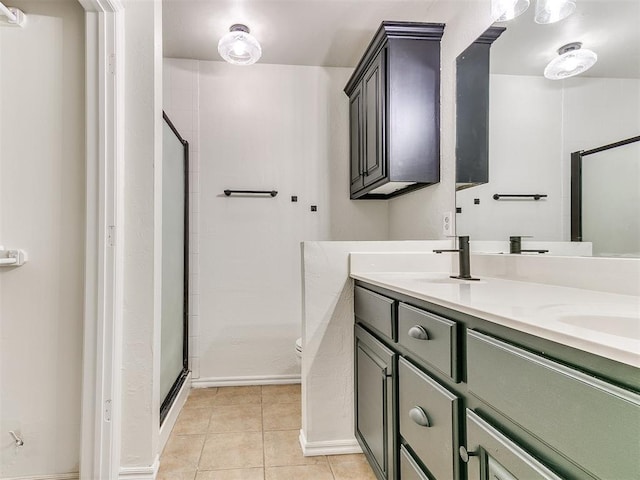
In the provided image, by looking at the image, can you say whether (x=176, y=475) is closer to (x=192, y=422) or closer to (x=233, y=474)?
(x=233, y=474)

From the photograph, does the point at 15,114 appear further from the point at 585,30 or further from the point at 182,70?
the point at 585,30

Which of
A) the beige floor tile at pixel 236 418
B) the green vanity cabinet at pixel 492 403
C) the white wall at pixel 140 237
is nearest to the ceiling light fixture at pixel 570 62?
the green vanity cabinet at pixel 492 403

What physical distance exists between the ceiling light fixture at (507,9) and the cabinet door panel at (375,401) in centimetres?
140

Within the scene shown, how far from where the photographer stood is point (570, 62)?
45.8 inches

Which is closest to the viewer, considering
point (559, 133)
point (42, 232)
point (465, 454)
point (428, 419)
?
point (465, 454)

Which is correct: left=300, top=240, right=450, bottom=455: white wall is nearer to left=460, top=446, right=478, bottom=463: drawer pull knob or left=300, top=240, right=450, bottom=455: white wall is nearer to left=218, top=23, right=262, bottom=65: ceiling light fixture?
left=460, top=446, right=478, bottom=463: drawer pull knob

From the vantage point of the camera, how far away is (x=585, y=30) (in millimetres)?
1112

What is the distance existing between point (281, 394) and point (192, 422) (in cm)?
63

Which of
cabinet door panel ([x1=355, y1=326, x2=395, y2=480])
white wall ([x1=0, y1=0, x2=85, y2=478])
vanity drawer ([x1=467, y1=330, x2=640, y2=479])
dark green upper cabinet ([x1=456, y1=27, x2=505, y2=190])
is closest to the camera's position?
vanity drawer ([x1=467, y1=330, x2=640, y2=479])

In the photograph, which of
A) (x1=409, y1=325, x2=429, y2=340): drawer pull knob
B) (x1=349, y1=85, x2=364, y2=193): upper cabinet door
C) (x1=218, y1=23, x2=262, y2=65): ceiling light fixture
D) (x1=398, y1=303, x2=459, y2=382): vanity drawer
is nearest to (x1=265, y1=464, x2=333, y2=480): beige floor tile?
(x1=398, y1=303, x2=459, y2=382): vanity drawer

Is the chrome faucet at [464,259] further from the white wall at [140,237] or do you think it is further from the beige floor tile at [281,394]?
the beige floor tile at [281,394]

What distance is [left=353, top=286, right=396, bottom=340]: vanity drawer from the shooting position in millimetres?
1244

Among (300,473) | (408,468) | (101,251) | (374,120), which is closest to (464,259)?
(408,468)

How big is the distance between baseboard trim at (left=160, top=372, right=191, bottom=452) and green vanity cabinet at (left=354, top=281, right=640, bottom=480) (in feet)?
3.58
